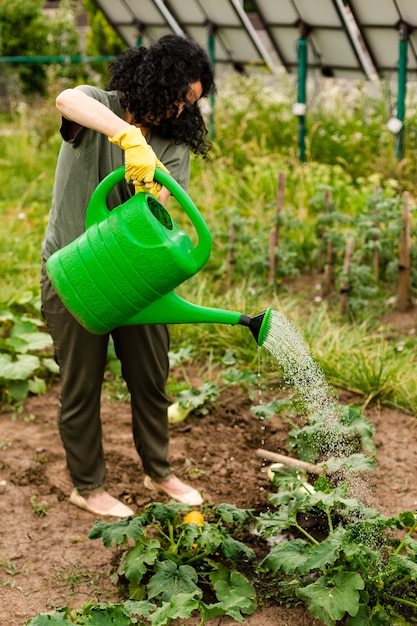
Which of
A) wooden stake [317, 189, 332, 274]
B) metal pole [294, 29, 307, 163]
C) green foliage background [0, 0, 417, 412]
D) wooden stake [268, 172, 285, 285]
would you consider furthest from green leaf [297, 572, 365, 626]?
metal pole [294, 29, 307, 163]

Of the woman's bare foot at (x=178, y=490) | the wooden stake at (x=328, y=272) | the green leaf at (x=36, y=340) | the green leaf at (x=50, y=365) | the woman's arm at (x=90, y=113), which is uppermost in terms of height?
the woman's arm at (x=90, y=113)

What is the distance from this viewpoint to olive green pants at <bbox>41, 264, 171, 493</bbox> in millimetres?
2795

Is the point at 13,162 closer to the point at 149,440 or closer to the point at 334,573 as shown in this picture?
the point at 149,440

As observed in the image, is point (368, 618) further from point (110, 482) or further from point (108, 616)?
point (110, 482)

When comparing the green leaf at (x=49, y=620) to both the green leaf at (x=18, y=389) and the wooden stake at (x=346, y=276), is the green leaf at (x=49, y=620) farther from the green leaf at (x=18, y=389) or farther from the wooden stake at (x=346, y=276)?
the wooden stake at (x=346, y=276)

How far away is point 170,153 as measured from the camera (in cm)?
269

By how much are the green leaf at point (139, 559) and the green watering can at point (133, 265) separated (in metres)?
0.66

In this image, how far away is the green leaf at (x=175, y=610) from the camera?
6.98ft

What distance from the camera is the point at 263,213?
5.48m

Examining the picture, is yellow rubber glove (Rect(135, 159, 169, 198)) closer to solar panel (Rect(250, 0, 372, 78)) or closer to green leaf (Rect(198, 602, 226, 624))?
green leaf (Rect(198, 602, 226, 624))

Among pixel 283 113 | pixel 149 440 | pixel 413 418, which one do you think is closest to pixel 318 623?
pixel 149 440

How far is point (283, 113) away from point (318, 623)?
222 inches

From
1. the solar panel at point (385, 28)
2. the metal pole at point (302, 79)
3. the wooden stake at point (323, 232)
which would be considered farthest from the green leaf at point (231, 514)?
the metal pole at point (302, 79)

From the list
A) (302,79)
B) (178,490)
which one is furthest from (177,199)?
(302,79)
